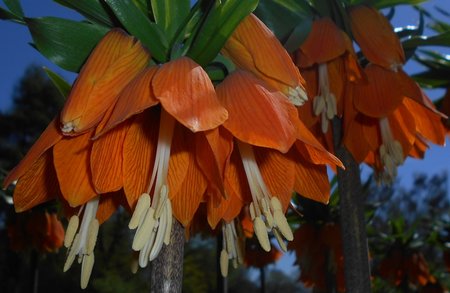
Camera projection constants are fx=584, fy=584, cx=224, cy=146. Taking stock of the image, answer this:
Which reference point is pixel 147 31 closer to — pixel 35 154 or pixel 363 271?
pixel 35 154

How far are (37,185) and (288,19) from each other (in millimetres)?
610

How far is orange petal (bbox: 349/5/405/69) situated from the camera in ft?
3.48

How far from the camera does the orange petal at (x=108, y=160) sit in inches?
23.1

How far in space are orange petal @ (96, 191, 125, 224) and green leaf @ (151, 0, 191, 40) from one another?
0.19 meters

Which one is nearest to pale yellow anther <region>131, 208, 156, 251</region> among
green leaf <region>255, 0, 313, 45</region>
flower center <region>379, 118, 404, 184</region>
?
green leaf <region>255, 0, 313, 45</region>

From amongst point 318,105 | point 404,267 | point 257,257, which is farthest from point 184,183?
point 257,257

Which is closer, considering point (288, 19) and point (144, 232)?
point (144, 232)

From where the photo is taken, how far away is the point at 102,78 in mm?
592

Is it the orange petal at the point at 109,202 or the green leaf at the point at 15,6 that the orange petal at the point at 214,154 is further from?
the green leaf at the point at 15,6

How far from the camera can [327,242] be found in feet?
7.00

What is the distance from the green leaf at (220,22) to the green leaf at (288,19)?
40cm

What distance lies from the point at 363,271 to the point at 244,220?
0.24 metres

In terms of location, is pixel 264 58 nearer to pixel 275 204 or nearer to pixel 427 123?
pixel 275 204

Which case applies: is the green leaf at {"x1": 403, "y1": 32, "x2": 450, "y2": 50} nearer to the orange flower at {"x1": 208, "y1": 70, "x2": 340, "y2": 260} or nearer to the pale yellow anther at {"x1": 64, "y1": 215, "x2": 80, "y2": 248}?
the orange flower at {"x1": 208, "y1": 70, "x2": 340, "y2": 260}
